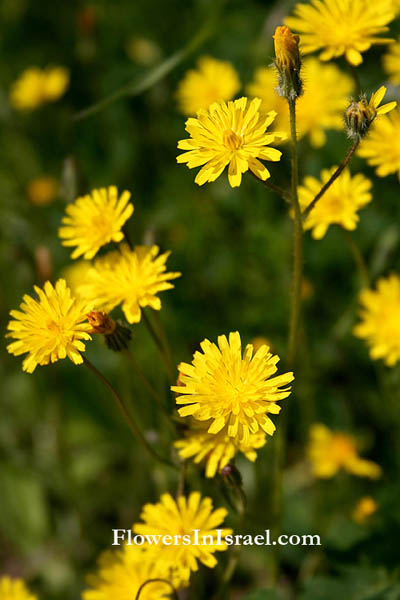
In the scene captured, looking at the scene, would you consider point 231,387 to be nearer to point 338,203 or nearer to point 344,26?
point 338,203

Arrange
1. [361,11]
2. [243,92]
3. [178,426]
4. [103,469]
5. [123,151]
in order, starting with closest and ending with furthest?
1. [178,426]
2. [361,11]
3. [103,469]
4. [243,92]
5. [123,151]

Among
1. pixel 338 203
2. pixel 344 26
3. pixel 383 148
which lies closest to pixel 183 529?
pixel 338 203

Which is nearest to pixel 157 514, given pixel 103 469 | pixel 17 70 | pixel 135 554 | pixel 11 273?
pixel 135 554

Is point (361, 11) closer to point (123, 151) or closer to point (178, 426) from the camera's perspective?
point (178, 426)

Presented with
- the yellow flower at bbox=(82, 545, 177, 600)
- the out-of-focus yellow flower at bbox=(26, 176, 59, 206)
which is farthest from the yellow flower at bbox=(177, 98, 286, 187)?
the out-of-focus yellow flower at bbox=(26, 176, 59, 206)

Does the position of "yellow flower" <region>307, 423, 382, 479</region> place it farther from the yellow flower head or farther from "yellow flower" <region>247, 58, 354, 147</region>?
"yellow flower" <region>247, 58, 354, 147</region>

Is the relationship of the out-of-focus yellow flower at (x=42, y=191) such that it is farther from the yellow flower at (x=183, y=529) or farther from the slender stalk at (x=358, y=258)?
the yellow flower at (x=183, y=529)

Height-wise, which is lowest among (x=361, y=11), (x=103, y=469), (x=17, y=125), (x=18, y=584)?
(x=18, y=584)
